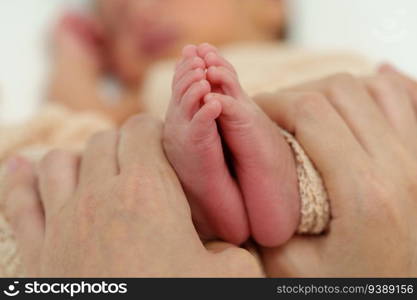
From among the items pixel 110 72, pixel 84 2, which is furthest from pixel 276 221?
pixel 84 2

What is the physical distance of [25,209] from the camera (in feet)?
2.12

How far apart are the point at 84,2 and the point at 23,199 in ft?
3.60

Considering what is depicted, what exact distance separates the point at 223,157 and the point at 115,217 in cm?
13

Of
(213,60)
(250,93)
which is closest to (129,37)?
(250,93)

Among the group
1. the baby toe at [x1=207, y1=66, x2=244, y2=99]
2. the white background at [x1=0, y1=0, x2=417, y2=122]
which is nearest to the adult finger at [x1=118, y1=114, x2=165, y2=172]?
the baby toe at [x1=207, y1=66, x2=244, y2=99]

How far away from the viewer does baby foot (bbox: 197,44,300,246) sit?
550 millimetres

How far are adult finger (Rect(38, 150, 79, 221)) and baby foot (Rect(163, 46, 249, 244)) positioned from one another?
13 cm

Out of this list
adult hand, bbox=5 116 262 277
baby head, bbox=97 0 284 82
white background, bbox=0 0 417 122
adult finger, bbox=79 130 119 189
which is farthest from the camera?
baby head, bbox=97 0 284 82

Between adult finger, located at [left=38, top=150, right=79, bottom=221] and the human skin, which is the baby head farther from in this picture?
adult finger, located at [left=38, top=150, right=79, bottom=221]

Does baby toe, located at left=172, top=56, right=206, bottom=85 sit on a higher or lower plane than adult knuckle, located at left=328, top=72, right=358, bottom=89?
lower

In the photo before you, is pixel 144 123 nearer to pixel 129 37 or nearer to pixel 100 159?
pixel 100 159

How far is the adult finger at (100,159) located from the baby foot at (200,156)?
0.07 meters

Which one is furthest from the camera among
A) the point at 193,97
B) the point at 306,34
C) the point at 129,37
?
the point at 129,37

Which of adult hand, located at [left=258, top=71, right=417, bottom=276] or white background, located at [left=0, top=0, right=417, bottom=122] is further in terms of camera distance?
white background, located at [left=0, top=0, right=417, bottom=122]
